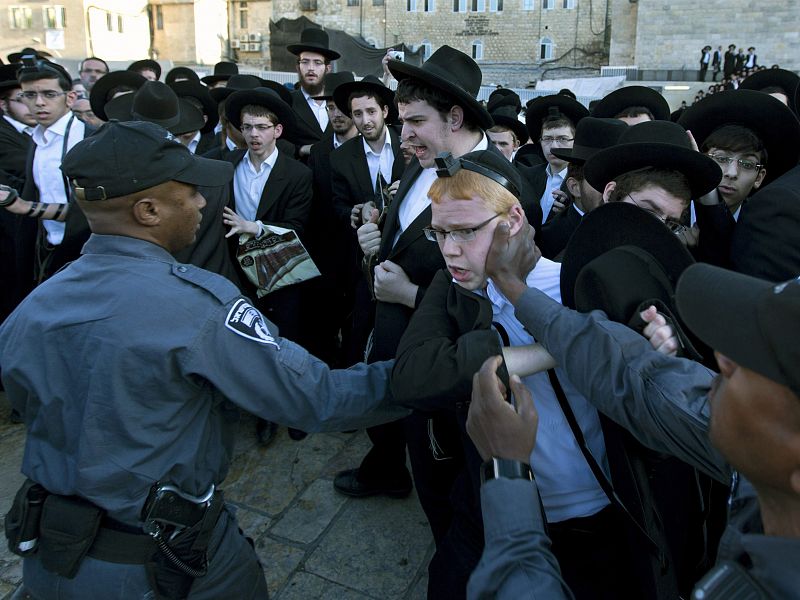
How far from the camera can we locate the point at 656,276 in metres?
1.79

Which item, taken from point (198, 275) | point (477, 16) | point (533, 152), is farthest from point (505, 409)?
point (477, 16)

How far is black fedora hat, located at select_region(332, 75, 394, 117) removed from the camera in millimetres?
4859

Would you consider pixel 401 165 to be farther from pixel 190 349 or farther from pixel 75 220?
pixel 190 349

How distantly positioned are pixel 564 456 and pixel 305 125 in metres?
4.77

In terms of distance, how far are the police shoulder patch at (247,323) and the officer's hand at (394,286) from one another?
96 centimetres

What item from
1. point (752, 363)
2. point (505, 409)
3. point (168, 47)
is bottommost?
point (505, 409)

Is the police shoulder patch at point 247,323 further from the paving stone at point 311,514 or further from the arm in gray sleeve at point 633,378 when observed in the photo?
the paving stone at point 311,514

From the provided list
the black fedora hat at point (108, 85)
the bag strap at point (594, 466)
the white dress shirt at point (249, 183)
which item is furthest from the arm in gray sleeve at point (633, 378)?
the black fedora hat at point (108, 85)

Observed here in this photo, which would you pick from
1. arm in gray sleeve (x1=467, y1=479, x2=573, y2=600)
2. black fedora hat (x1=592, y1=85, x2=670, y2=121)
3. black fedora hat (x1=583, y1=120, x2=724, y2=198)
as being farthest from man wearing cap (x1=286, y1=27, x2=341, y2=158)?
arm in gray sleeve (x1=467, y1=479, x2=573, y2=600)

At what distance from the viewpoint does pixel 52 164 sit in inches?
177

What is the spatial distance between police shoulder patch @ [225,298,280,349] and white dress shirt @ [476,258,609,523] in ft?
2.62

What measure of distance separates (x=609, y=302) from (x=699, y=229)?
1.34 meters

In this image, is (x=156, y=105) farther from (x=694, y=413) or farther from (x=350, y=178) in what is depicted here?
(x=694, y=413)

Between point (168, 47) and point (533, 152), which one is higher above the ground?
point (168, 47)
